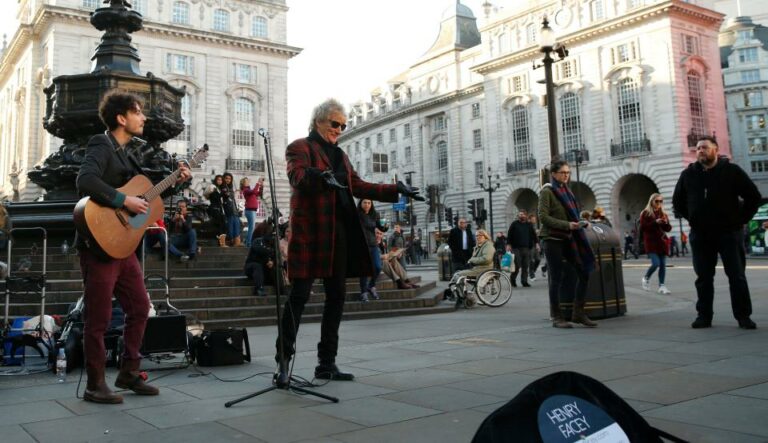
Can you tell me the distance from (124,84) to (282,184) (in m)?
42.5

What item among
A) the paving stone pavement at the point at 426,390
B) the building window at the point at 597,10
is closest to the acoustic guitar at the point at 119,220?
the paving stone pavement at the point at 426,390

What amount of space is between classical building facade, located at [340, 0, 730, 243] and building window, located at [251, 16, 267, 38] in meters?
16.6

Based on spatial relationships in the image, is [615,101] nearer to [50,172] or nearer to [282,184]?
[282,184]

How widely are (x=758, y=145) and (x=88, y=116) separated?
7901cm

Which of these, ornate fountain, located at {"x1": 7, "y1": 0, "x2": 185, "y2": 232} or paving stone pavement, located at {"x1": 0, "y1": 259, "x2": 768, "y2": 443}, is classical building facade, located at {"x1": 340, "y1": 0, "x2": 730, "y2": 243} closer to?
ornate fountain, located at {"x1": 7, "y1": 0, "x2": 185, "y2": 232}

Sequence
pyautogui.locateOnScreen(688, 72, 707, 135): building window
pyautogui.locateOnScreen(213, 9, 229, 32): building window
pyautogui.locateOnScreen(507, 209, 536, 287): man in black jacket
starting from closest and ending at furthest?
pyautogui.locateOnScreen(507, 209, 536, 287): man in black jacket → pyautogui.locateOnScreen(688, 72, 707, 135): building window → pyautogui.locateOnScreen(213, 9, 229, 32): building window

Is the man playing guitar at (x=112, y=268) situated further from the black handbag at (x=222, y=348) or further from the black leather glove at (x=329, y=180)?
the black handbag at (x=222, y=348)

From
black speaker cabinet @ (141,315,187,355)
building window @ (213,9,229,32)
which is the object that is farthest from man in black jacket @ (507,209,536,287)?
building window @ (213,9,229,32)

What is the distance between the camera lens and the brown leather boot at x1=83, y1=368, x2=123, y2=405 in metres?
4.23

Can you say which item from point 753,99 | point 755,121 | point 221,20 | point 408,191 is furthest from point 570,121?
point 408,191

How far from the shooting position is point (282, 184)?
54.4 meters

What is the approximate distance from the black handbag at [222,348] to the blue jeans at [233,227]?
914cm

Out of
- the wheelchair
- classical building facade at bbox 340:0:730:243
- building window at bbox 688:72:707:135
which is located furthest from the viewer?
building window at bbox 688:72:707:135

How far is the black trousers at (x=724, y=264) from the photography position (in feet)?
23.5
